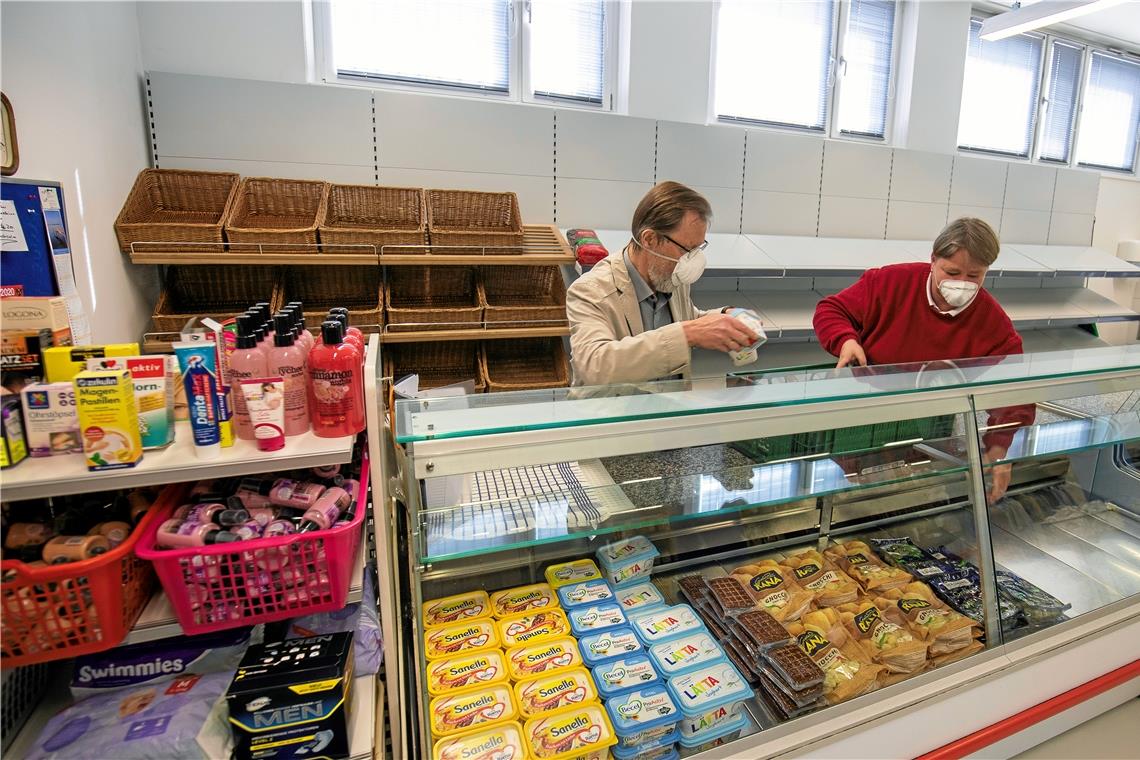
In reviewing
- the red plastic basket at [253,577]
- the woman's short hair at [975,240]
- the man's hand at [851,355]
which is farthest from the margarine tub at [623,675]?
the woman's short hair at [975,240]

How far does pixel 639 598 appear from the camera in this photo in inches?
54.3

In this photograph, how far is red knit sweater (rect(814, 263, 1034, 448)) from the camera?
2115mm

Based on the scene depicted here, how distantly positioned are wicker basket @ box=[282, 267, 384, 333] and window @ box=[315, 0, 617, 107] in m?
1.34

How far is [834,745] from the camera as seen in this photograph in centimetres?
117

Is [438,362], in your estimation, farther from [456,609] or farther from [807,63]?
[807,63]

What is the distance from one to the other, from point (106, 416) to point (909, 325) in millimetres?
2420

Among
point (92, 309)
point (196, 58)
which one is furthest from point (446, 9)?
point (92, 309)

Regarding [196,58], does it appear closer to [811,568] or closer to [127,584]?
[127,584]

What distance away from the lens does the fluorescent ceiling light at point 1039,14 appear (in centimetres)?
346

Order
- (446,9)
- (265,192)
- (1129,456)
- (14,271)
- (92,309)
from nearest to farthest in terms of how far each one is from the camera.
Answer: (14,271)
(1129,456)
(92,309)
(265,192)
(446,9)

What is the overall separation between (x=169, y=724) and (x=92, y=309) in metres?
1.95

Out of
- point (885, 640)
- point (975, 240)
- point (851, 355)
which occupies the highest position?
point (975, 240)

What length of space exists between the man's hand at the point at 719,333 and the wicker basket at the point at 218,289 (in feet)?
7.82

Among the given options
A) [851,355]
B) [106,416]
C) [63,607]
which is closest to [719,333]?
[851,355]
